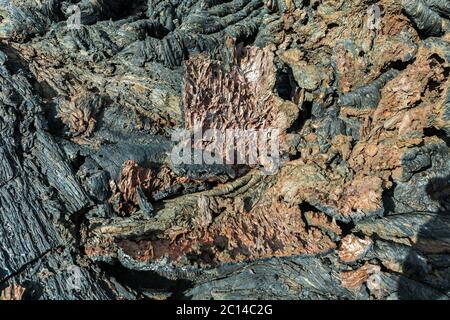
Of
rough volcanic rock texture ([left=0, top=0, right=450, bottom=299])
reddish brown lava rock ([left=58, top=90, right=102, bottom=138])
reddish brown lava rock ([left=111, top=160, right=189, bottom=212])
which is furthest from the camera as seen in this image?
reddish brown lava rock ([left=58, top=90, right=102, bottom=138])

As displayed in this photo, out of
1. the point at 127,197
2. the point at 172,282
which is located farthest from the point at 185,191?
the point at 172,282

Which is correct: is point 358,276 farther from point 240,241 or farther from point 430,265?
point 240,241

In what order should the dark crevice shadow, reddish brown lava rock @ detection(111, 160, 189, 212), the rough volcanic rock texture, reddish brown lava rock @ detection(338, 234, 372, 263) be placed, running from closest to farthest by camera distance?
the dark crevice shadow → the rough volcanic rock texture → reddish brown lava rock @ detection(338, 234, 372, 263) → reddish brown lava rock @ detection(111, 160, 189, 212)

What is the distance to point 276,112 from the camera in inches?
283

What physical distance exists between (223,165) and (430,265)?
11.2ft

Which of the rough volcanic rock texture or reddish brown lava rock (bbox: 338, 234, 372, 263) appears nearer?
the rough volcanic rock texture

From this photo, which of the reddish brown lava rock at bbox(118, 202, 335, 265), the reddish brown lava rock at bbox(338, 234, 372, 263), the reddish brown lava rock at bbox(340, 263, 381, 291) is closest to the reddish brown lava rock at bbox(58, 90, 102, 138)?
the reddish brown lava rock at bbox(118, 202, 335, 265)

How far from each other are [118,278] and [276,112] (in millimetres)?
3937

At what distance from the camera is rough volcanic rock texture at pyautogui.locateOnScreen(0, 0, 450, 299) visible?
514 cm

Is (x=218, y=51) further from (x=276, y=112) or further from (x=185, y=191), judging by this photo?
(x=185, y=191)

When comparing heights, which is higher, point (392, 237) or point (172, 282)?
point (392, 237)

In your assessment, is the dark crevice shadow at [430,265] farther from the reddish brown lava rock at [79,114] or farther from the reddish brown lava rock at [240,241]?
the reddish brown lava rock at [79,114]

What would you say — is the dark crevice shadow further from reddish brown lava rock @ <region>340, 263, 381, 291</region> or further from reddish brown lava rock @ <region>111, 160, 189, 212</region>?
reddish brown lava rock @ <region>111, 160, 189, 212</region>

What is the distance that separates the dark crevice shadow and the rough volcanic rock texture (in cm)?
2
